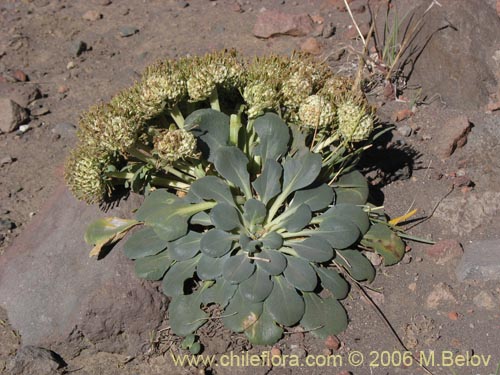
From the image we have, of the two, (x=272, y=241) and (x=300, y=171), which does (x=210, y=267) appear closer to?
(x=272, y=241)

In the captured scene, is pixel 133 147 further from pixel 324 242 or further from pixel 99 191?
pixel 324 242

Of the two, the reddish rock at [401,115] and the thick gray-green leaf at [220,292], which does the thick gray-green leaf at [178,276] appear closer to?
the thick gray-green leaf at [220,292]

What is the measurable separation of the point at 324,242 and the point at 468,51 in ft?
6.90

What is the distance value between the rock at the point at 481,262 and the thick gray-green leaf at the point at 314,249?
0.82m

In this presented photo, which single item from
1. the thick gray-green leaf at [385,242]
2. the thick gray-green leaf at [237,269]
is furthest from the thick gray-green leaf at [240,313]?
the thick gray-green leaf at [385,242]

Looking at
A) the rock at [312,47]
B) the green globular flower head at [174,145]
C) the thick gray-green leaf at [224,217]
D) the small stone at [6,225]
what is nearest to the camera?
the green globular flower head at [174,145]

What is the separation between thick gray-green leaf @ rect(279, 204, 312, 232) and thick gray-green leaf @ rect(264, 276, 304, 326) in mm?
285

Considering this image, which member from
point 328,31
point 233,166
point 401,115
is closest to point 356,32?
point 328,31

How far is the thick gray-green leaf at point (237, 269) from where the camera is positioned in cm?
299

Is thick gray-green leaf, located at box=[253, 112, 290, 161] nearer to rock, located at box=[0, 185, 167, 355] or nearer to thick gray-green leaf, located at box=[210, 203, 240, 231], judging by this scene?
thick gray-green leaf, located at box=[210, 203, 240, 231]

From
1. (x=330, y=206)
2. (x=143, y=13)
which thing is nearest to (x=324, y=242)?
(x=330, y=206)

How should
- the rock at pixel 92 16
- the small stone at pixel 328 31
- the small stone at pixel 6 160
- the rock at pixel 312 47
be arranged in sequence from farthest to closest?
the rock at pixel 92 16
the small stone at pixel 328 31
the rock at pixel 312 47
the small stone at pixel 6 160

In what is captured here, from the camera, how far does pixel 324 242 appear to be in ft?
10.3

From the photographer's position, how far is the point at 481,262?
3.31 metres
